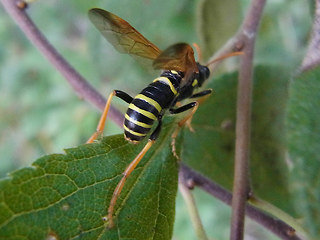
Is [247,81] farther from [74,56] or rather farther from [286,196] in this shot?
[74,56]

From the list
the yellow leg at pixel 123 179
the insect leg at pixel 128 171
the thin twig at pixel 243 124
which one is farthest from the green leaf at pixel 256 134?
the yellow leg at pixel 123 179

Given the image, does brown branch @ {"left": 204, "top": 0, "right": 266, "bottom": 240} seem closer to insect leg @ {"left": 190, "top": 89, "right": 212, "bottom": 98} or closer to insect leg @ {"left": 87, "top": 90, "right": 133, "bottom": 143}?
insect leg @ {"left": 190, "top": 89, "right": 212, "bottom": 98}

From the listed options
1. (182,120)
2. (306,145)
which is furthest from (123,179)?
(306,145)

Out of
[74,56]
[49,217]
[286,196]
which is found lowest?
[286,196]

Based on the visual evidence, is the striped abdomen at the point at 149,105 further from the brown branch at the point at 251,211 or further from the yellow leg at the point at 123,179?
the brown branch at the point at 251,211

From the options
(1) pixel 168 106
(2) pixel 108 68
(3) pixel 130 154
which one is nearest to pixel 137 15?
(2) pixel 108 68

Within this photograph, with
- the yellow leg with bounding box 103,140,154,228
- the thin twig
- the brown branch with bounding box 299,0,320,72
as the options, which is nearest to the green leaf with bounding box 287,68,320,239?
the brown branch with bounding box 299,0,320,72

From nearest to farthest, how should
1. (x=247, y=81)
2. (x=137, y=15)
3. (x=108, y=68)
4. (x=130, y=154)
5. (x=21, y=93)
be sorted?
(x=130, y=154)
(x=247, y=81)
(x=137, y=15)
(x=108, y=68)
(x=21, y=93)
